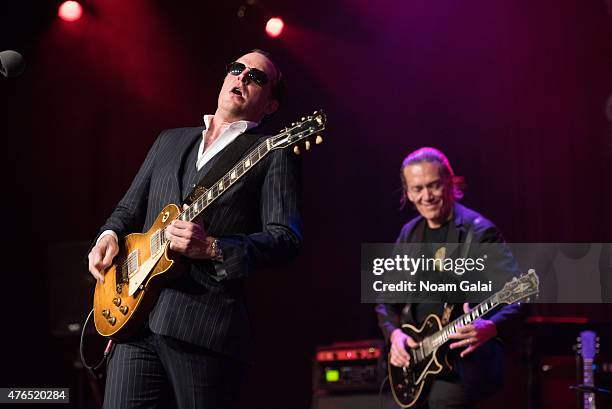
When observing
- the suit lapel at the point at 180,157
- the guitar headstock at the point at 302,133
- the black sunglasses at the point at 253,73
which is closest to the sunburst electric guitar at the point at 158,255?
the guitar headstock at the point at 302,133

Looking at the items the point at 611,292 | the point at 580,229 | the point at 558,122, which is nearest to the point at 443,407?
the point at 611,292

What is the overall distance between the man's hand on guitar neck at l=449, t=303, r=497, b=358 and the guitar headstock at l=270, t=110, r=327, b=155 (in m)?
1.99

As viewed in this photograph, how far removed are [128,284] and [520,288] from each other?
237 cm

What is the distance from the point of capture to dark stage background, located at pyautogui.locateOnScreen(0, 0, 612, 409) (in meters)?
6.94

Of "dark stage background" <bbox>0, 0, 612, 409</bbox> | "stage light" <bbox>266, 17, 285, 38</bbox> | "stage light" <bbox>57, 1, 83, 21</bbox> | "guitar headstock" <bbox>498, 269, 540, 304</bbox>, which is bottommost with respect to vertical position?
"guitar headstock" <bbox>498, 269, 540, 304</bbox>

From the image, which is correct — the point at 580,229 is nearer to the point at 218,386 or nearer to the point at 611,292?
the point at 611,292

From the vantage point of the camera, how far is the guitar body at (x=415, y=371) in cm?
453

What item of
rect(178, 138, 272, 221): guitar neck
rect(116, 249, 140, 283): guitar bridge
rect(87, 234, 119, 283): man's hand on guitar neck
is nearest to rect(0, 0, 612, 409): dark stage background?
rect(87, 234, 119, 283): man's hand on guitar neck

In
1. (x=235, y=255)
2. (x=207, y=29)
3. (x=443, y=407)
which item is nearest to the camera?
(x=235, y=255)

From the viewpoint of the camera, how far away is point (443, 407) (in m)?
4.39

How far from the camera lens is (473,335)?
434 centimetres

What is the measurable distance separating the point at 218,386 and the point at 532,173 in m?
5.29

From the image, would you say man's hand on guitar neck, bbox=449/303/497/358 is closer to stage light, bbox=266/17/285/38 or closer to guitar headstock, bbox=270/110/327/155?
guitar headstock, bbox=270/110/327/155

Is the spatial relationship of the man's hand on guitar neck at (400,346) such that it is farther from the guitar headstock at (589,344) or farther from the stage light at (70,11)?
the stage light at (70,11)
